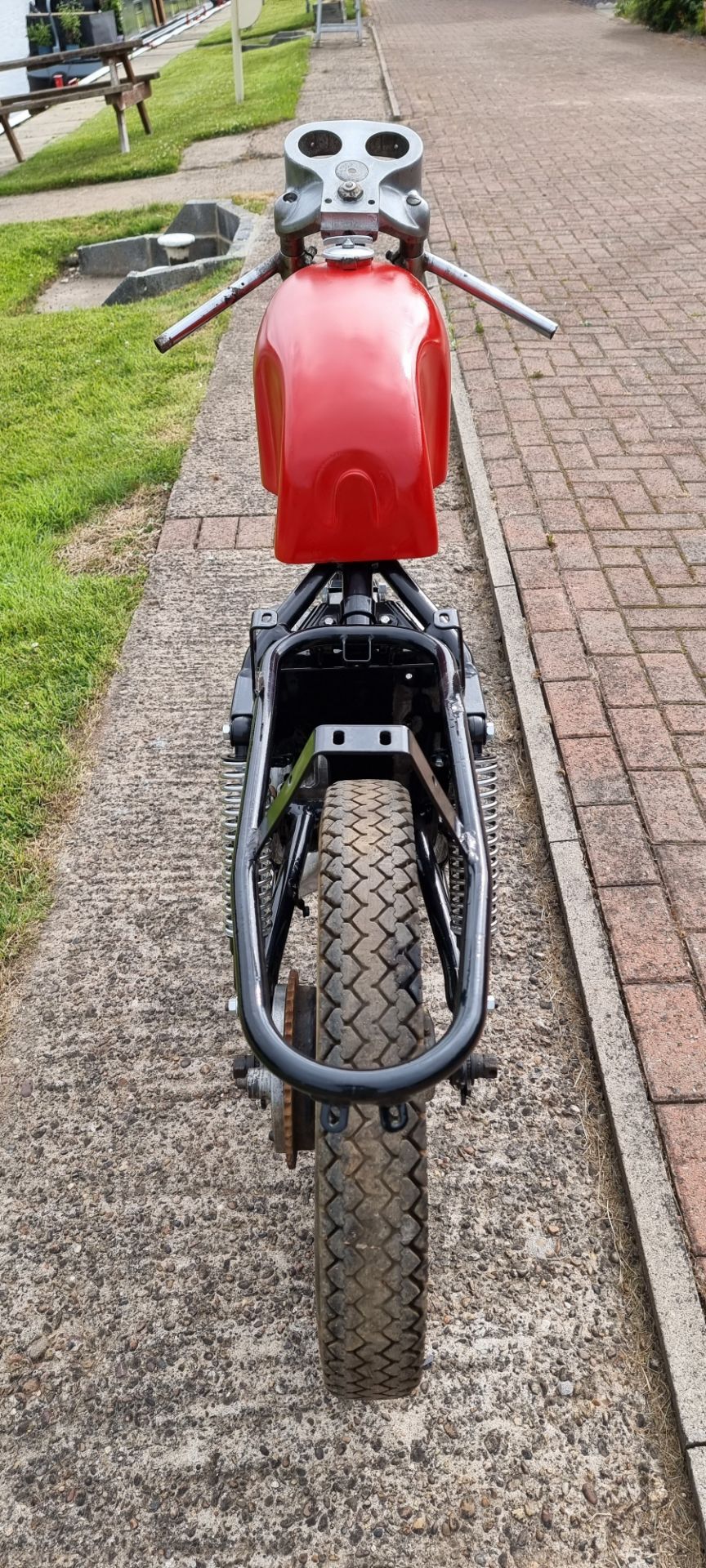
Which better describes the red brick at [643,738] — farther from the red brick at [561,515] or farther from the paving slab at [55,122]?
the paving slab at [55,122]

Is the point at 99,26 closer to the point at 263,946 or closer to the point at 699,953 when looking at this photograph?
the point at 699,953

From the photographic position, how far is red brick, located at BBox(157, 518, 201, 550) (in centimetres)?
450

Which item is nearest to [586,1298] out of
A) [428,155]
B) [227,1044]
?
[227,1044]

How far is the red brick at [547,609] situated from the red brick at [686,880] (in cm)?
114

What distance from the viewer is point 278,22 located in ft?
76.8

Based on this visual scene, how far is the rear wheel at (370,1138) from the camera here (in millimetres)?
1414

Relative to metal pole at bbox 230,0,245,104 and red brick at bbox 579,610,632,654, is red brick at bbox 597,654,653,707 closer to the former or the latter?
red brick at bbox 579,610,632,654

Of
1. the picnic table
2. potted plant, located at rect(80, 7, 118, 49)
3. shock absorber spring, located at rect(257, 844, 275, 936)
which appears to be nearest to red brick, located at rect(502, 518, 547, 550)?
shock absorber spring, located at rect(257, 844, 275, 936)

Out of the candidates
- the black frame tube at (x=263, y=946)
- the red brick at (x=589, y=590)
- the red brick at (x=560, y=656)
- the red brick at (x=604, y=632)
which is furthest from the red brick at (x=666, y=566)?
the black frame tube at (x=263, y=946)

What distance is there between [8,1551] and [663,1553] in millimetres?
1055

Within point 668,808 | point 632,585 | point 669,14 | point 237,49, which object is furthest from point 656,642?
point 669,14

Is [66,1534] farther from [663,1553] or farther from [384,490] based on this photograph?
[384,490]

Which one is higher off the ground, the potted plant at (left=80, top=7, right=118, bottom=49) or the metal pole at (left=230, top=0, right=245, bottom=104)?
the potted plant at (left=80, top=7, right=118, bottom=49)

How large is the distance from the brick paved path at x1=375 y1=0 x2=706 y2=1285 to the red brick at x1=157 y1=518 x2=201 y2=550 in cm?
132
